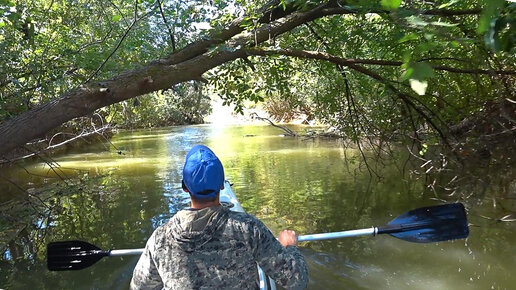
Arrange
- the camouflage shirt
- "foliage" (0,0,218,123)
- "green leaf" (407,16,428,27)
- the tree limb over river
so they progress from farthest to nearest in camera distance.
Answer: "foliage" (0,0,218,123) < the tree limb over river < the camouflage shirt < "green leaf" (407,16,428,27)

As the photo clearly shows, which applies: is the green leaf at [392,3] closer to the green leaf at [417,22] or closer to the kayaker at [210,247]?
the green leaf at [417,22]

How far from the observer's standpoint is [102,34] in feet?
25.8

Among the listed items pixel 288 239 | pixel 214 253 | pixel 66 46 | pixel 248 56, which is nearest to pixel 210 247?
pixel 214 253

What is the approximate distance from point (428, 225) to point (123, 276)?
11.4 ft

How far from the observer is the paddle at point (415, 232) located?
316cm

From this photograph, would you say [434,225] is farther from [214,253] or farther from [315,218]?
[315,218]

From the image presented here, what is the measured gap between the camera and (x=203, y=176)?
5.85 feet

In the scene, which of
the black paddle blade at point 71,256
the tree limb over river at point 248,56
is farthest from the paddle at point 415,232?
the tree limb over river at point 248,56

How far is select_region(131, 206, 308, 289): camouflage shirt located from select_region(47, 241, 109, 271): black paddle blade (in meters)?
1.59

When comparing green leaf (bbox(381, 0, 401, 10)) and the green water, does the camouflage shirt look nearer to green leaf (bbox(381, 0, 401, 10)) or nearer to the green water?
green leaf (bbox(381, 0, 401, 10))

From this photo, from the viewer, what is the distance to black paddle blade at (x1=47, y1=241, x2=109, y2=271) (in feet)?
10.5

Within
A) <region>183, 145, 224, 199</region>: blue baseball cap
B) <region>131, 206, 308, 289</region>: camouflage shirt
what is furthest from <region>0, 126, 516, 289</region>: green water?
<region>183, 145, 224, 199</region>: blue baseball cap

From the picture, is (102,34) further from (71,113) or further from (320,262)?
(320,262)

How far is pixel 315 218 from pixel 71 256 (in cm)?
440
